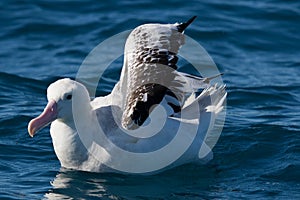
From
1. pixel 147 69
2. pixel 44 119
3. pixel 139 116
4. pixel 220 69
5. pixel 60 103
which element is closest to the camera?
pixel 44 119

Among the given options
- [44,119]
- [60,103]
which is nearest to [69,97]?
[60,103]

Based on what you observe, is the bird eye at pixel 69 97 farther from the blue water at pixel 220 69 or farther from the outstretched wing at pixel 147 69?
the blue water at pixel 220 69

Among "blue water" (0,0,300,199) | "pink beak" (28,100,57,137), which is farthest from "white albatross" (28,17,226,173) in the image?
"blue water" (0,0,300,199)

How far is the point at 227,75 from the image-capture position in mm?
14023

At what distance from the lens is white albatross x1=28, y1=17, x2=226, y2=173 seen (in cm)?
912

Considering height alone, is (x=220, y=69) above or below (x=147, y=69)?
below

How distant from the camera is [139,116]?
9.23 meters

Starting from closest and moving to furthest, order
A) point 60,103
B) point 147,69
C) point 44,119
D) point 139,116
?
point 44,119
point 60,103
point 139,116
point 147,69

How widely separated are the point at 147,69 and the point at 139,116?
2.46 ft

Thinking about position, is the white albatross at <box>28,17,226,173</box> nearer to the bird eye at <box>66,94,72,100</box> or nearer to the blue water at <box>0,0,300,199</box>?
the bird eye at <box>66,94,72,100</box>

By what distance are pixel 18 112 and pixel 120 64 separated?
3187mm

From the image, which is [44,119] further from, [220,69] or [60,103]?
[220,69]

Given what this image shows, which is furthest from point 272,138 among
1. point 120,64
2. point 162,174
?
point 120,64

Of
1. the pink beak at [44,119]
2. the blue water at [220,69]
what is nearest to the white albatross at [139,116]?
the pink beak at [44,119]
